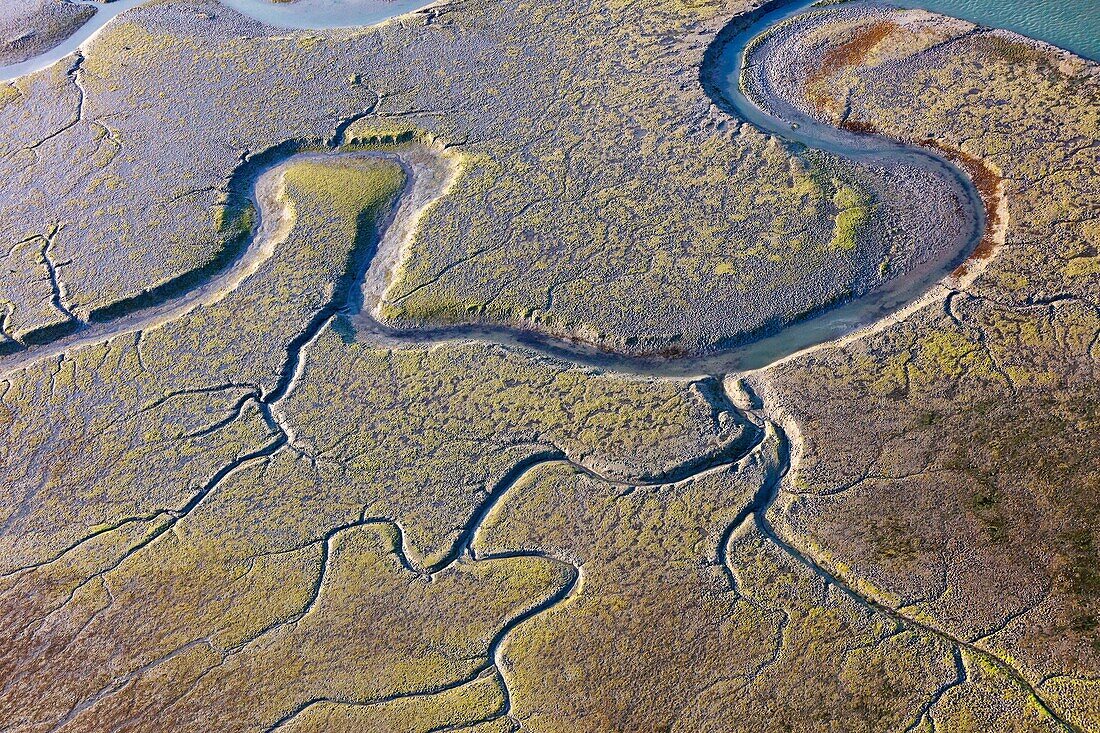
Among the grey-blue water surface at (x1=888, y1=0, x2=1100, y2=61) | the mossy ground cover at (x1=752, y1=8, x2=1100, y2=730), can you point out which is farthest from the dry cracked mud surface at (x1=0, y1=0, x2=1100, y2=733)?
the grey-blue water surface at (x1=888, y1=0, x2=1100, y2=61)

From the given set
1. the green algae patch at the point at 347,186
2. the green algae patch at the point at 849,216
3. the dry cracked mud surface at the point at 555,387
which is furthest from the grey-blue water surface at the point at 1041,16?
the green algae patch at the point at 347,186

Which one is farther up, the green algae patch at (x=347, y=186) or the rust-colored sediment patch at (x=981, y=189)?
the green algae patch at (x=347, y=186)

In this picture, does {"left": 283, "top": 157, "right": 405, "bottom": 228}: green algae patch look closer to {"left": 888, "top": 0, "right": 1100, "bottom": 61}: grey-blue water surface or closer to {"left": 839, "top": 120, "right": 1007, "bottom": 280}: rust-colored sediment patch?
{"left": 839, "top": 120, "right": 1007, "bottom": 280}: rust-colored sediment patch

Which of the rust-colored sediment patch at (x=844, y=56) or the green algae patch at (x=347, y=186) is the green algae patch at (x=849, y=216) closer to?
the rust-colored sediment patch at (x=844, y=56)

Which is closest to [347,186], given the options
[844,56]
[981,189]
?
[844,56]

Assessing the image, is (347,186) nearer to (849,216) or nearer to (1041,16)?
(849,216)

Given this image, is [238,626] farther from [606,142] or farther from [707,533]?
[606,142]

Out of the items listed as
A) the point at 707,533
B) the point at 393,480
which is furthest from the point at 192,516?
the point at 707,533
